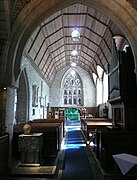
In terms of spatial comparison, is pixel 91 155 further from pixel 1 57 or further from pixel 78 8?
pixel 78 8

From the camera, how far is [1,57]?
182 inches

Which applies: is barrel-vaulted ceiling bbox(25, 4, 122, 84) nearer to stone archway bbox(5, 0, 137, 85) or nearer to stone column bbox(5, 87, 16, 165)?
stone archway bbox(5, 0, 137, 85)

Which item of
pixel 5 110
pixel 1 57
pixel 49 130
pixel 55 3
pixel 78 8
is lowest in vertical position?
pixel 49 130

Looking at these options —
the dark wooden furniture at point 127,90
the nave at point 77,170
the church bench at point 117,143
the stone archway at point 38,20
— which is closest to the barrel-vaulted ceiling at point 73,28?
the stone archway at point 38,20

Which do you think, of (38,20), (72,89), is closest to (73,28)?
(38,20)

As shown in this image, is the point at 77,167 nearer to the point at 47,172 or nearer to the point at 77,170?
the point at 77,170

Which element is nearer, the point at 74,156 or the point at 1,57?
the point at 1,57

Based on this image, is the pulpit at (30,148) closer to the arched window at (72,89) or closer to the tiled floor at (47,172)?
the tiled floor at (47,172)

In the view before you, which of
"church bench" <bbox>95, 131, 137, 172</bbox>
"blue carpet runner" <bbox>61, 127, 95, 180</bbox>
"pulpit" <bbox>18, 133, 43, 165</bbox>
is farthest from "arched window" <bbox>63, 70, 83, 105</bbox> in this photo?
"church bench" <bbox>95, 131, 137, 172</bbox>

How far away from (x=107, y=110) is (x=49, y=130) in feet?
25.9

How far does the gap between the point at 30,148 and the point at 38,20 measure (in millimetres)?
3372

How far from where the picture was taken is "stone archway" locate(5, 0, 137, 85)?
4.80m

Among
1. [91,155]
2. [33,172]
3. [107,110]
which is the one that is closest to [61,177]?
[33,172]

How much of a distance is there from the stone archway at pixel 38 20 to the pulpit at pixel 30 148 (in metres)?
1.40
